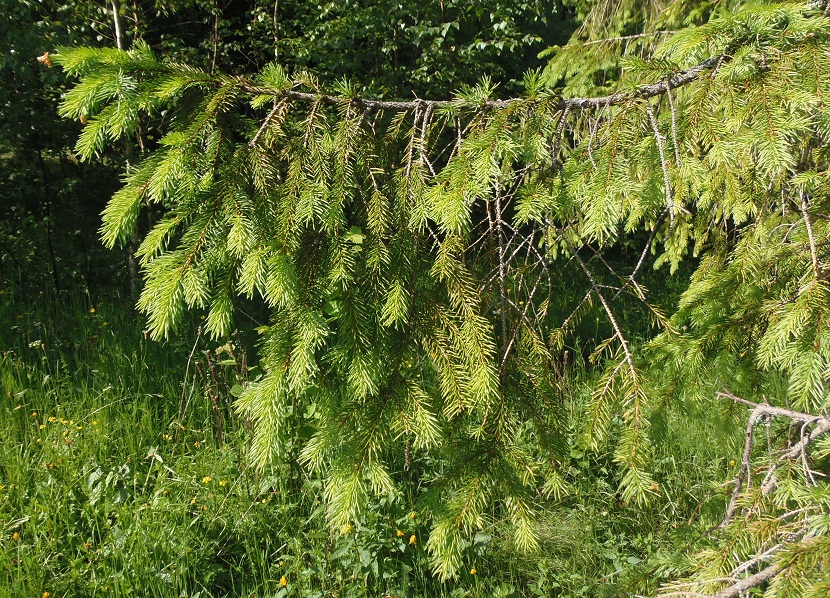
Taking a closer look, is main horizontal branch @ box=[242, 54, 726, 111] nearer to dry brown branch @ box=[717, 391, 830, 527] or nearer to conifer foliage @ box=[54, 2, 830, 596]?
conifer foliage @ box=[54, 2, 830, 596]

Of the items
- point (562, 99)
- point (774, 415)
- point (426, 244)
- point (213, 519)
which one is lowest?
point (213, 519)

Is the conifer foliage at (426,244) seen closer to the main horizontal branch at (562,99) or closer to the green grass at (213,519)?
the main horizontal branch at (562,99)

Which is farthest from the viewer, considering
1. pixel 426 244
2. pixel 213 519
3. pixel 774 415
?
pixel 213 519

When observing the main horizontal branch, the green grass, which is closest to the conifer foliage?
the main horizontal branch

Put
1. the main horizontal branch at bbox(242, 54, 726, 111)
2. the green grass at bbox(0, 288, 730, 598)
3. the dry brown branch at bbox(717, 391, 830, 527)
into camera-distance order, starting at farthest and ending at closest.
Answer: the green grass at bbox(0, 288, 730, 598)
the main horizontal branch at bbox(242, 54, 726, 111)
the dry brown branch at bbox(717, 391, 830, 527)

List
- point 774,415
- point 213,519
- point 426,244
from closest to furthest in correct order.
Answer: point 774,415 → point 426,244 → point 213,519

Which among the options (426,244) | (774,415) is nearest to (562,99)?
(426,244)

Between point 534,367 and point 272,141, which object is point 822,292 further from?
point 272,141

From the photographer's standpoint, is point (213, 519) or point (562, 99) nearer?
point (562, 99)

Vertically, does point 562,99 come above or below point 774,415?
above

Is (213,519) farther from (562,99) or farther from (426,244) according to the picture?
(562,99)

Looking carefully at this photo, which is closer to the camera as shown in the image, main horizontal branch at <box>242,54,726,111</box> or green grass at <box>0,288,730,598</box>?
main horizontal branch at <box>242,54,726,111</box>

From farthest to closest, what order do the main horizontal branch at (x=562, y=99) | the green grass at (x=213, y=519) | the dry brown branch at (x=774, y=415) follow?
1. the green grass at (x=213, y=519)
2. the main horizontal branch at (x=562, y=99)
3. the dry brown branch at (x=774, y=415)

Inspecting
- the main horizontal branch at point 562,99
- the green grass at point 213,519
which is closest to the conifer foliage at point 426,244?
the main horizontal branch at point 562,99
